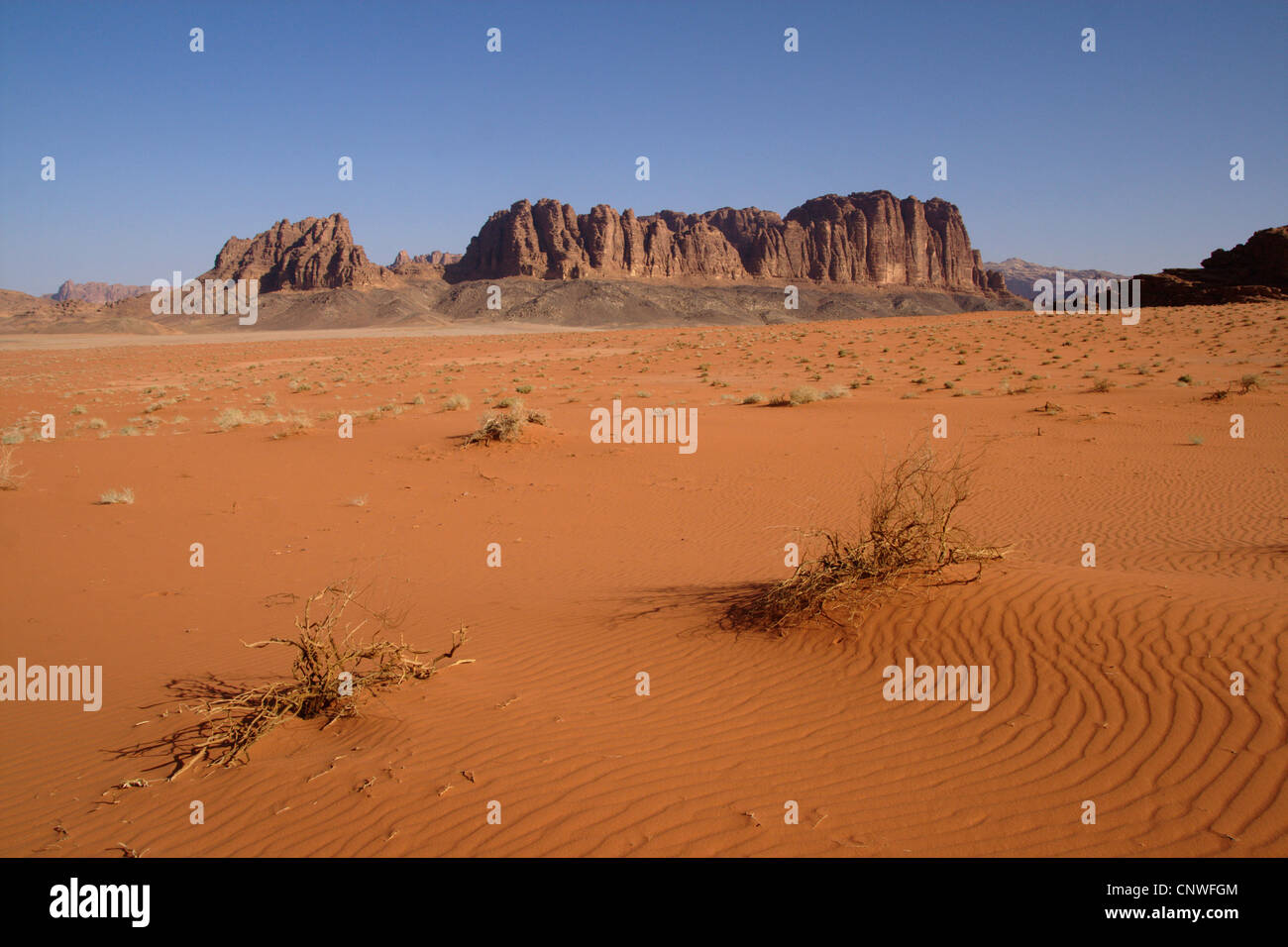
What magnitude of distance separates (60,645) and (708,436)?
12.9 metres

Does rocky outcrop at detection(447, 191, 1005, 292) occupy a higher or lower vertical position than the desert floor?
higher

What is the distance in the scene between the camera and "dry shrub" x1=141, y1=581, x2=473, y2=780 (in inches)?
174

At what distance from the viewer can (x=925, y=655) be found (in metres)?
5.08

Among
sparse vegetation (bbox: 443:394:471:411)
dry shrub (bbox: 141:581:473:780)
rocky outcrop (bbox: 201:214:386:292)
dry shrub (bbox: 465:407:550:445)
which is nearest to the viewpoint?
dry shrub (bbox: 141:581:473:780)

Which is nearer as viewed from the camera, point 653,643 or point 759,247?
point 653,643

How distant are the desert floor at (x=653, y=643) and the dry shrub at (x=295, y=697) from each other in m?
0.13

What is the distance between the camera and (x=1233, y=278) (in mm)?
60125

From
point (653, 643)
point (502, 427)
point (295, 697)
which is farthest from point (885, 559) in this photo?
point (502, 427)

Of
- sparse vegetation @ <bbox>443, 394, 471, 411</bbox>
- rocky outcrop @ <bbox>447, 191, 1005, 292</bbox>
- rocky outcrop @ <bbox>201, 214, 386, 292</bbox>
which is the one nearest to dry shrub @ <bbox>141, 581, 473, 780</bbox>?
sparse vegetation @ <bbox>443, 394, 471, 411</bbox>

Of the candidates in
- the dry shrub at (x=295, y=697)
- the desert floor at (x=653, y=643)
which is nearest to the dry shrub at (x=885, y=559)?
the desert floor at (x=653, y=643)

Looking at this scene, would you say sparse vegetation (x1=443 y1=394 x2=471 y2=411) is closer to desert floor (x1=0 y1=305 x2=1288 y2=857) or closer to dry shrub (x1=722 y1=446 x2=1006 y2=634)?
desert floor (x1=0 y1=305 x2=1288 y2=857)

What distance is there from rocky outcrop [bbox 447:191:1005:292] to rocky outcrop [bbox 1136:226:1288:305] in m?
82.3

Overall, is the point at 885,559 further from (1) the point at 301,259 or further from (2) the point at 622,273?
(1) the point at 301,259

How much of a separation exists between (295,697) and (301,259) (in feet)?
488
